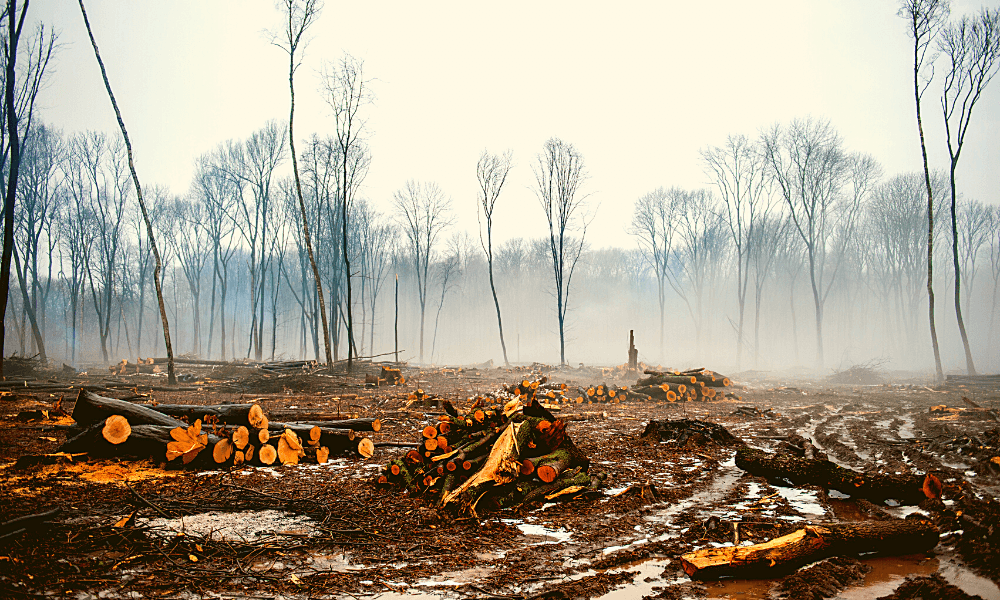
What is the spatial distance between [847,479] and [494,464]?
11.5ft

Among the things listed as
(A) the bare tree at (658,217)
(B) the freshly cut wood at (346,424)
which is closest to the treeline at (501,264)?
(A) the bare tree at (658,217)

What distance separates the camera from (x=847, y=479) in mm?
4469

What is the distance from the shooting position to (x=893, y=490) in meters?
4.22

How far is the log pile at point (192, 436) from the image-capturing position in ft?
17.4

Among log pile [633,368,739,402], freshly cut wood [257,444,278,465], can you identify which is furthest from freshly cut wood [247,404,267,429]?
log pile [633,368,739,402]

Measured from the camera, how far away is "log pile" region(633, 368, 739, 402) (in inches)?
567

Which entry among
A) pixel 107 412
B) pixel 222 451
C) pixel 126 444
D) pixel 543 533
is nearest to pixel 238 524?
pixel 222 451

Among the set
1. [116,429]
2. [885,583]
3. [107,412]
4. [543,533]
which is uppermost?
[107,412]

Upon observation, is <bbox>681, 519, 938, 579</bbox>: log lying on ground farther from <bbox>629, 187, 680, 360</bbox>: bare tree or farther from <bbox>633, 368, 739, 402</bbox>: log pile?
<bbox>629, 187, 680, 360</bbox>: bare tree

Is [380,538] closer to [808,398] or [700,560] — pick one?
[700,560]

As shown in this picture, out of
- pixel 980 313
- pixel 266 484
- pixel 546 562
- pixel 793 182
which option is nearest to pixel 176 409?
pixel 266 484

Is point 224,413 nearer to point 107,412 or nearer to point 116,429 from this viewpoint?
point 116,429

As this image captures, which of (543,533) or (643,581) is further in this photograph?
(543,533)

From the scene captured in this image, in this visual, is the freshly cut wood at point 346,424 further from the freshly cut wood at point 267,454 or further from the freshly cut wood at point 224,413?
the freshly cut wood at point 224,413
